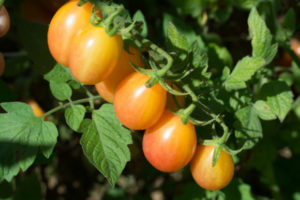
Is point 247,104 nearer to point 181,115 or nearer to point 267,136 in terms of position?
point 181,115

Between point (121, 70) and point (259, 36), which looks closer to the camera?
point (121, 70)

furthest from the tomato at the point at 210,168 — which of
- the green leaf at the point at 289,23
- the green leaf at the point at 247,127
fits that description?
the green leaf at the point at 289,23

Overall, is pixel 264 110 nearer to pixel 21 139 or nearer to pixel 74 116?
pixel 74 116

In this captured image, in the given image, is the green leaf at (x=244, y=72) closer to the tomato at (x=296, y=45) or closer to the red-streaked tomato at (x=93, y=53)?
the red-streaked tomato at (x=93, y=53)

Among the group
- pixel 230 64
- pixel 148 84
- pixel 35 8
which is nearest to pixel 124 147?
pixel 148 84

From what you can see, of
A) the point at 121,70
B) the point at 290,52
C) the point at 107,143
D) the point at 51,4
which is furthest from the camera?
the point at 51,4

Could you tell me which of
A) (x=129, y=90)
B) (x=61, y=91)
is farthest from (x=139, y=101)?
(x=61, y=91)
